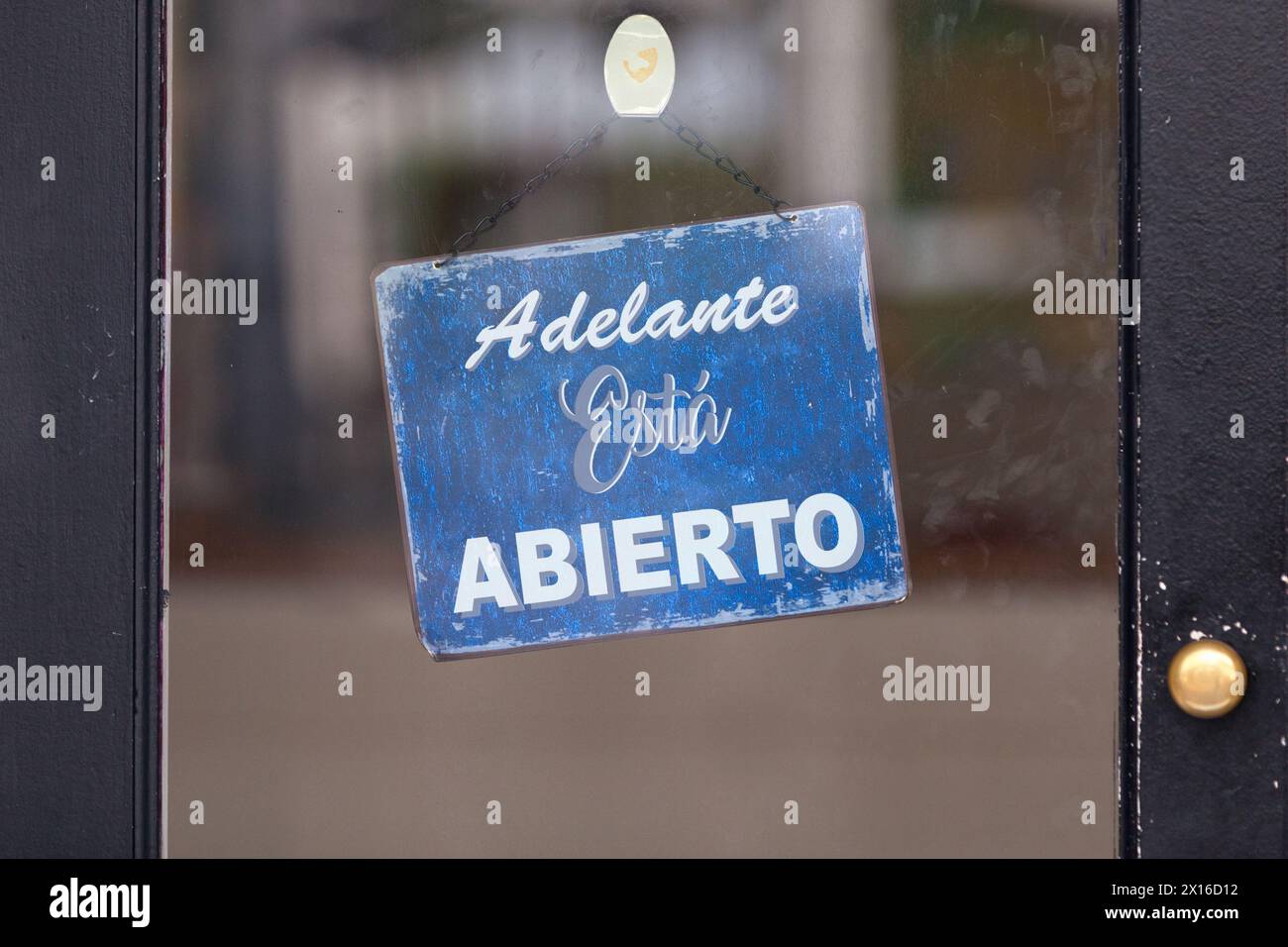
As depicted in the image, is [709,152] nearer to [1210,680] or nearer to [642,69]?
[642,69]

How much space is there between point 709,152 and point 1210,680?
36.4 inches

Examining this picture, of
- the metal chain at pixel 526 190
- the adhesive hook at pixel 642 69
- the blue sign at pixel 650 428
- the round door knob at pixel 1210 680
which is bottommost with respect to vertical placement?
the round door knob at pixel 1210 680

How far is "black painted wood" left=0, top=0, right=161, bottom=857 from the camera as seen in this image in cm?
148

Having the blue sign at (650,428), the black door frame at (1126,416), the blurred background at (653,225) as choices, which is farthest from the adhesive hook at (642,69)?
the black door frame at (1126,416)

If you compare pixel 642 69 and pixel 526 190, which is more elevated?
pixel 642 69

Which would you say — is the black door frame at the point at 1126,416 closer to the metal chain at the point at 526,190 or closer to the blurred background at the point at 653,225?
the blurred background at the point at 653,225

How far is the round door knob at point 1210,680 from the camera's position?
142 cm

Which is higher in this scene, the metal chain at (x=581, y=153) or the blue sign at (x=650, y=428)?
the metal chain at (x=581, y=153)

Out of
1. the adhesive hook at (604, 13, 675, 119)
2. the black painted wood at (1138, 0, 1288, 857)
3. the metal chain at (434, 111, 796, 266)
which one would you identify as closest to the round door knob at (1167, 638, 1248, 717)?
the black painted wood at (1138, 0, 1288, 857)

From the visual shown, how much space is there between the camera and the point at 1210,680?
4.65ft

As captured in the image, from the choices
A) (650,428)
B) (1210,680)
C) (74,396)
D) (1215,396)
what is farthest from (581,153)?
(1210,680)

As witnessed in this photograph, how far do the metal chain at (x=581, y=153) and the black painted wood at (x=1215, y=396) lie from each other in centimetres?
49

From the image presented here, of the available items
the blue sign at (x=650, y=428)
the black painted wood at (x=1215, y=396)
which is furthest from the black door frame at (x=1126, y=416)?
the blue sign at (x=650, y=428)

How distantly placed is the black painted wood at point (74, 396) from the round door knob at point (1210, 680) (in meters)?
1.34
